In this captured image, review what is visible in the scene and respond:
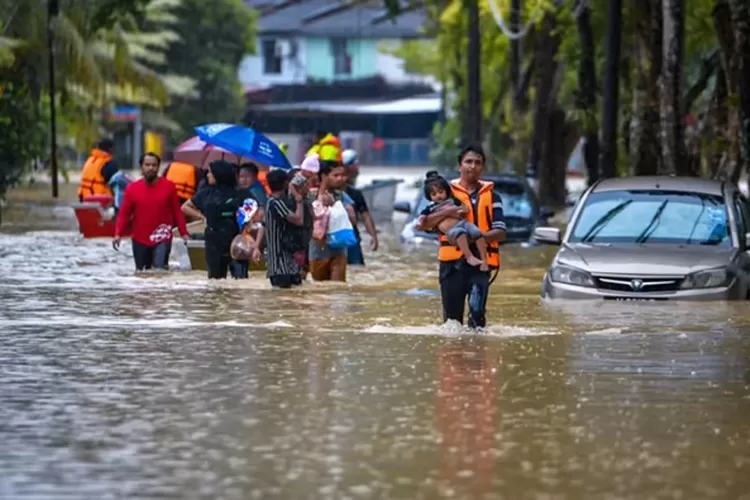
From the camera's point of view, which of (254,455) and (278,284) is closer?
(254,455)

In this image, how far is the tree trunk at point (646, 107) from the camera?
33812mm

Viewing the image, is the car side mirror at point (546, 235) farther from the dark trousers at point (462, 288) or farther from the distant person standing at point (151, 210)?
the distant person standing at point (151, 210)

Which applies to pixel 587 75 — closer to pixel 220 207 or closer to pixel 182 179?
pixel 182 179

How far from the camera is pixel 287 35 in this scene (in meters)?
109

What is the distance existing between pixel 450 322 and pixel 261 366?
2679mm

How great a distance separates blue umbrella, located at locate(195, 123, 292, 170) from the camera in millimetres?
25125

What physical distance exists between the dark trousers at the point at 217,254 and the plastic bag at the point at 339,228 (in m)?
1.24

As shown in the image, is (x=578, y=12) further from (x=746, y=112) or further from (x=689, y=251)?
(x=689, y=251)

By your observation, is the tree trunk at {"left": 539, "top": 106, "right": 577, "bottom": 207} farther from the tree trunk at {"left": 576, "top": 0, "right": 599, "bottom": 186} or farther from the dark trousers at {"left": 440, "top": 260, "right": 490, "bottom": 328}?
the dark trousers at {"left": 440, "top": 260, "right": 490, "bottom": 328}

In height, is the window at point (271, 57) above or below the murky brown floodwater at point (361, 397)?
above

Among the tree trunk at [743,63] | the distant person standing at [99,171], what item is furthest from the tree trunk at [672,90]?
the distant person standing at [99,171]

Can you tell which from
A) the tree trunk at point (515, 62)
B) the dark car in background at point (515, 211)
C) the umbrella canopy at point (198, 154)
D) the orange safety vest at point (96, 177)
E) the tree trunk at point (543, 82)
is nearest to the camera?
the umbrella canopy at point (198, 154)

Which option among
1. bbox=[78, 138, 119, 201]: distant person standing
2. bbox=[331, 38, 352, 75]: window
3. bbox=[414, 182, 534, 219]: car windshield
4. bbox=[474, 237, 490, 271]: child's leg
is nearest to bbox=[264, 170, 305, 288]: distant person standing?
bbox=[474, 237, 490, 271]: child's leg

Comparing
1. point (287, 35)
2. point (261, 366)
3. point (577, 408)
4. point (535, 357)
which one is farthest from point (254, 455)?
point (287, 35)
